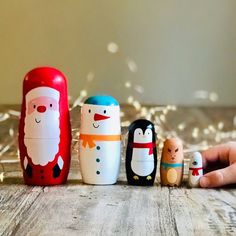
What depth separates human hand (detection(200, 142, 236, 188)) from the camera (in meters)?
0.96

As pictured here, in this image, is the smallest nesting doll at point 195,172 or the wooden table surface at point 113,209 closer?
the wooden table surface at point 113,209

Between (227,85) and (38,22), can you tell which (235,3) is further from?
(38,22)

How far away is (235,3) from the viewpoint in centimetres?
203

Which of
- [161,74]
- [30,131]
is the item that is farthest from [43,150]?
[161,74]

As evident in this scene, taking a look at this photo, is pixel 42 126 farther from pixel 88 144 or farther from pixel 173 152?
pixel 173 152

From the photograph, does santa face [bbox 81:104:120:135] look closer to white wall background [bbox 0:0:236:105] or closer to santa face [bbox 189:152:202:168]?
santa face [bbox 189:152:202:168]

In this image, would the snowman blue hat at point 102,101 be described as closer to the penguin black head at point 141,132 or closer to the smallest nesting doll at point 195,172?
the penguin black head at point 141,132

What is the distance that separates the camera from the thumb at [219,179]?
96 centimetres

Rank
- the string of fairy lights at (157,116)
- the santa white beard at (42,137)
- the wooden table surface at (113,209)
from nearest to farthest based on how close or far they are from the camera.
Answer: the wooden table surface at (113,209)
the santa white beard at (42,137)
the string of fairy lights at (157,116)

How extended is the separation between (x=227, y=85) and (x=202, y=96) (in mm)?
106

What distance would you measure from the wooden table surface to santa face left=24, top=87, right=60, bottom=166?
0.06m

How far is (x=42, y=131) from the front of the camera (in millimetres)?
965

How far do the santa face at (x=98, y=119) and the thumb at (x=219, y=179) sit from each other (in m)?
0.19

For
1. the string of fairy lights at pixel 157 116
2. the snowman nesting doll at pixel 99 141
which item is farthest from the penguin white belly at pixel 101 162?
the string of fairy lights at pixel 157 116
